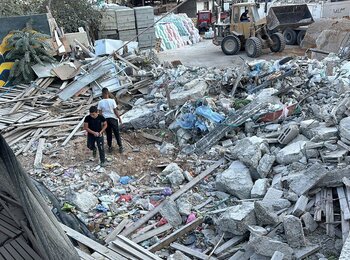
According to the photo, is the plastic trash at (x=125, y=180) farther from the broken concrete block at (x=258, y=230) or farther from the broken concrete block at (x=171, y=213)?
the broken concrete block at (x=258, y=230)

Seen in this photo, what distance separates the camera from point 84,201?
6004 millimetres

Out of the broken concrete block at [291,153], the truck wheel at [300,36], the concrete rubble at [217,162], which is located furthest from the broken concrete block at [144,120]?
the truck wheel at [300,36]

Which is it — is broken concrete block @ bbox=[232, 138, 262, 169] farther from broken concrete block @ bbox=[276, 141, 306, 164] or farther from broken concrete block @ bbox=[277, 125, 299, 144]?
broken concrete block @ bbox=[277, 125, 299, 144]

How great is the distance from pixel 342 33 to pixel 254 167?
11.1 metres

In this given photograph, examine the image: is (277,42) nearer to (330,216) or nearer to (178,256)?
(330,216)

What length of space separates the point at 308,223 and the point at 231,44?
15.0m

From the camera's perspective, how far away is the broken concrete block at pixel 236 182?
598cm

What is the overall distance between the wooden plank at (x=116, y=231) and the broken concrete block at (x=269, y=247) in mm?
2010

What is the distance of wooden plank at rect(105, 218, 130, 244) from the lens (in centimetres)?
529

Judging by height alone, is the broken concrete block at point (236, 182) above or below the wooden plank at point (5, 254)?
above

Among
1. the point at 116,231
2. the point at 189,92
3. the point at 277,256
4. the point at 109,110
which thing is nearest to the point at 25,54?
the point at 189,92

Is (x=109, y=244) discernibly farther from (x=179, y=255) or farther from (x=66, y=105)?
(x=66, y=105)

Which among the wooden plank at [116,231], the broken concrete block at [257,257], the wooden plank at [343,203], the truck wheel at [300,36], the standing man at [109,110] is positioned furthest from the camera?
the truck wheel at [300,36]

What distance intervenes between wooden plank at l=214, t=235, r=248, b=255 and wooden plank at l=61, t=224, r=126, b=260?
4.12ft
